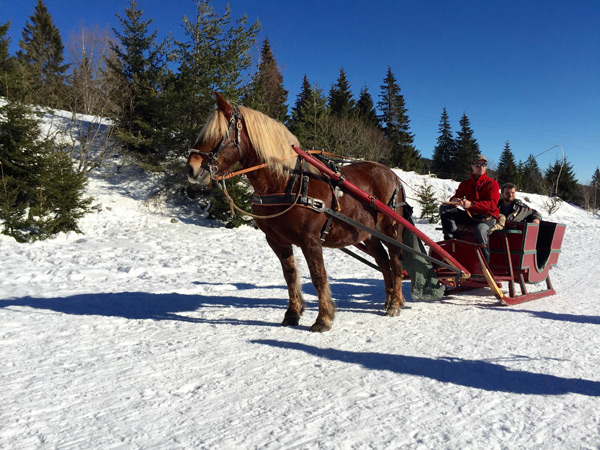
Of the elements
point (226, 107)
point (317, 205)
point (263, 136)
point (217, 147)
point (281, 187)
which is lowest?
point (317, 205)

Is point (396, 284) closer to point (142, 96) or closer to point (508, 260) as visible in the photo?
point (508, 260)

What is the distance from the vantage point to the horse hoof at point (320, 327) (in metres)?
3.88

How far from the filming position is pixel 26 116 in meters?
10.4

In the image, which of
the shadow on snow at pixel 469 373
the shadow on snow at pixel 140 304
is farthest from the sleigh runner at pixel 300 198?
the shadow on snow at pixel 140 304

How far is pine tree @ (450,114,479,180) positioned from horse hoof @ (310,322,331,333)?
43.4m

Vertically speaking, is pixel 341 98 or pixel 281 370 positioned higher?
pixel 341 98

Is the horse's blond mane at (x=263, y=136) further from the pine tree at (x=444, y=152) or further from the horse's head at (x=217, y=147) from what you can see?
the pine tree at (x=444, y=152)

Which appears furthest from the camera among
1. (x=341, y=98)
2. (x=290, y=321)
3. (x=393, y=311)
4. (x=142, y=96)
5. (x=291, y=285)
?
(x=341, y=98)

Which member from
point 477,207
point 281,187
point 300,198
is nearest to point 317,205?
point 300,198

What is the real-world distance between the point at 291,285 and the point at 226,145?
167 cm

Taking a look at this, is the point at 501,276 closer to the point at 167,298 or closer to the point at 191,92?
the point at 167,298

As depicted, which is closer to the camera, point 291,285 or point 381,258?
point 291,285

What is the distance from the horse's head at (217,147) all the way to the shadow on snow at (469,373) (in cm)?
178

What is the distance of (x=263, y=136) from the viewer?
3.83 metres
